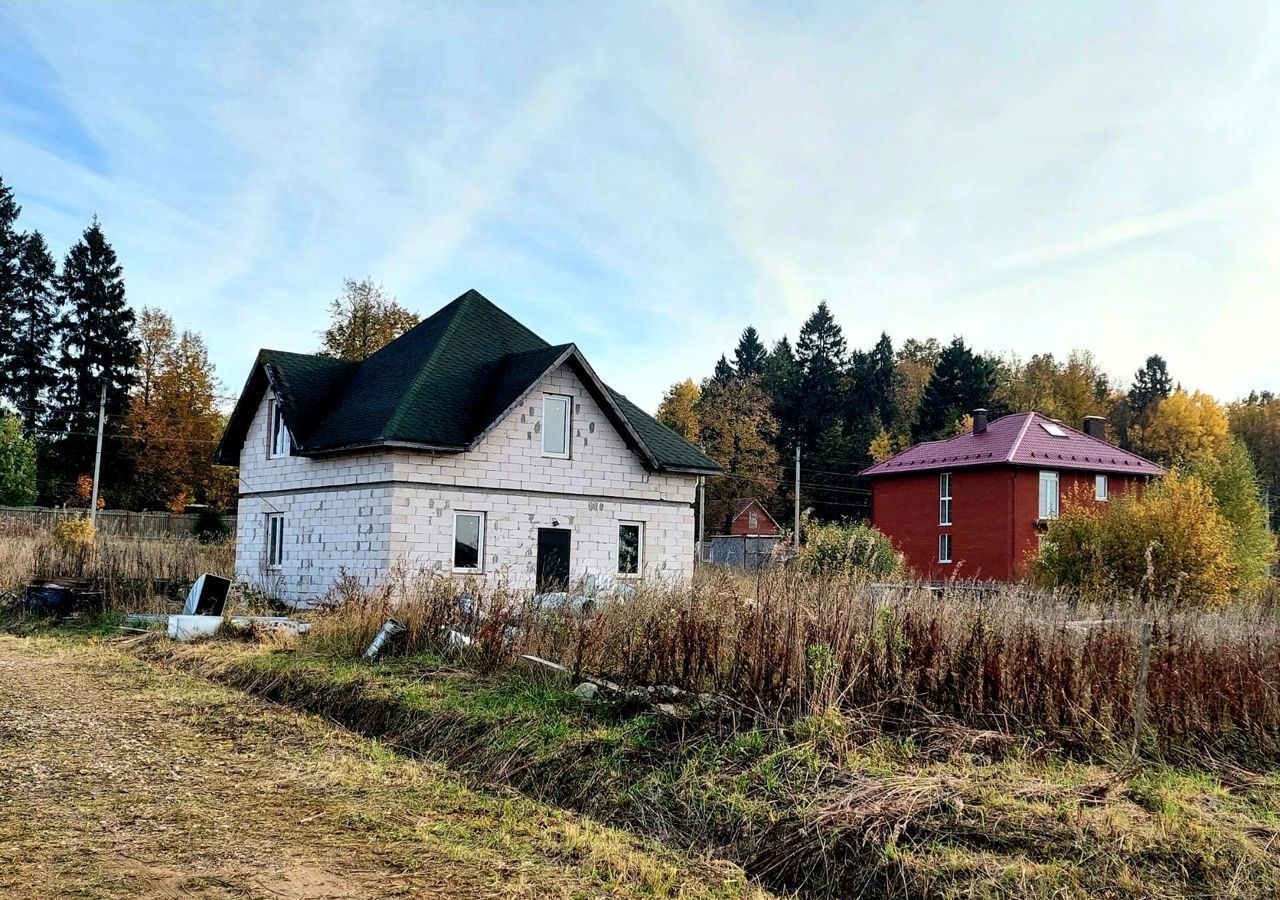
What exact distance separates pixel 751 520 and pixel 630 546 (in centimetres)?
3707

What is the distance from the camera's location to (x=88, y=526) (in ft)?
93.4

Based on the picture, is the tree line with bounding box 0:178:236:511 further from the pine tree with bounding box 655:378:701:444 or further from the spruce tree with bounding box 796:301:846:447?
the spruce tree with bounding box 796:301:846:447

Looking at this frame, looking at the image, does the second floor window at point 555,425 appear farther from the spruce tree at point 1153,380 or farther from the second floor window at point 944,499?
the spruce tree at point 1153,380

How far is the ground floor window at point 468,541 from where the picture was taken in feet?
69.5

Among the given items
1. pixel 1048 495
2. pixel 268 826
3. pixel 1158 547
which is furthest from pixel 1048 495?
pixel 268 826

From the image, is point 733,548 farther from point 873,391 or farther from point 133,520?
→ point 873,391

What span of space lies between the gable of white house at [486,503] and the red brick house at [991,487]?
1615 cm

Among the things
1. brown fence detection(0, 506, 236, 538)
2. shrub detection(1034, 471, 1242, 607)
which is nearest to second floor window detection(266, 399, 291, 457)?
brown fence detection(0, 506, 236, 538)

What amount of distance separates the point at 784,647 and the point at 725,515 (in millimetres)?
57405

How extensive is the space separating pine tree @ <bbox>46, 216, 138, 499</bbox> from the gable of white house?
32.3 m

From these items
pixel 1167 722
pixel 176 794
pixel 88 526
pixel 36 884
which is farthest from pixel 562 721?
pixel 88 526

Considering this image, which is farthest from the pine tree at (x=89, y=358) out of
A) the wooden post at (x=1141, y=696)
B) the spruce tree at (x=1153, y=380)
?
the spruce tree at (x=1153, y=380)

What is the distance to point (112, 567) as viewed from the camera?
21062 millimetres

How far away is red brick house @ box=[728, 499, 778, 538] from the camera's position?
59.5 m
